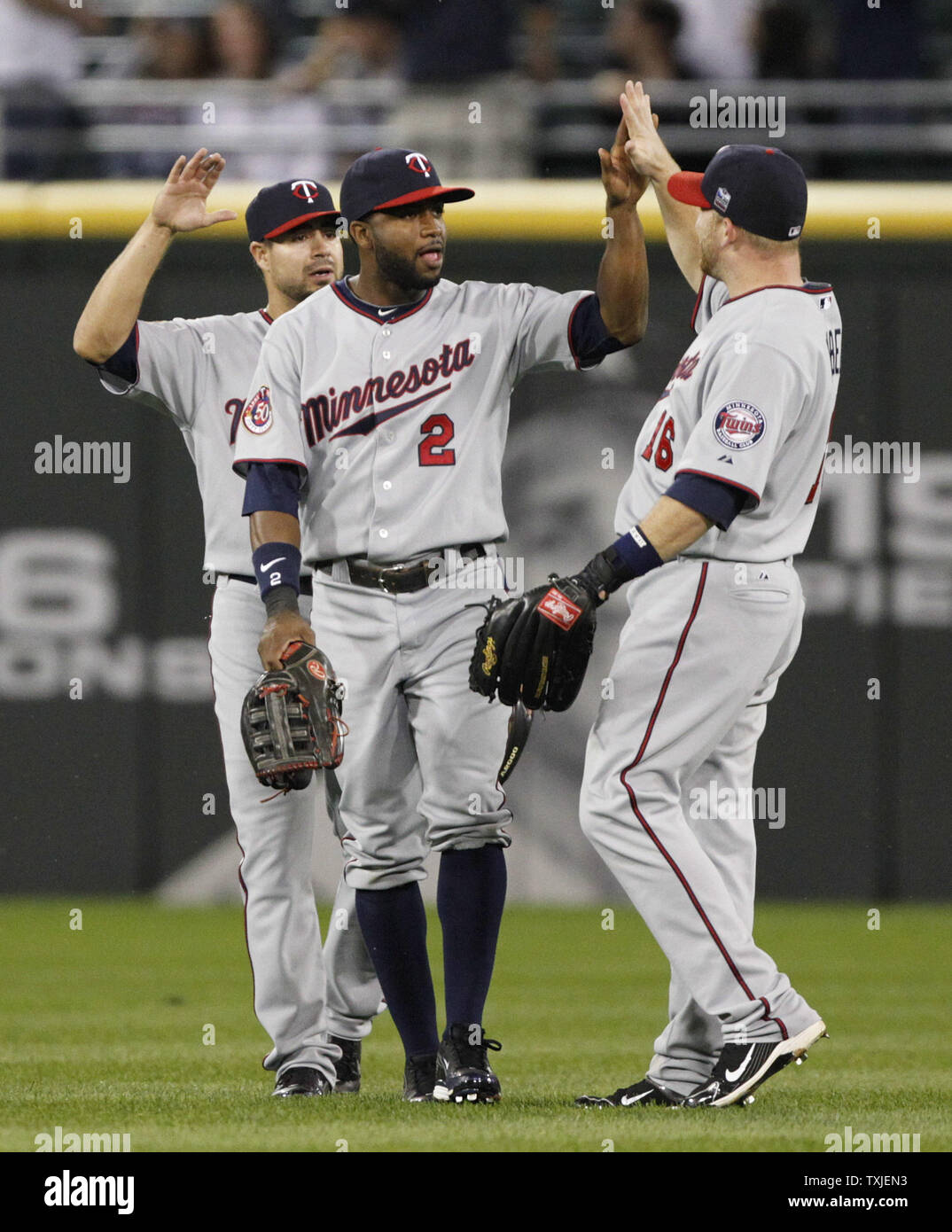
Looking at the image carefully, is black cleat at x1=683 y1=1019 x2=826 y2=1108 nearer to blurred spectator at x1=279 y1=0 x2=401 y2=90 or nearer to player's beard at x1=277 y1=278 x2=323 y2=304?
player's beard at x1=277 y1=278 x2=323 y2=304

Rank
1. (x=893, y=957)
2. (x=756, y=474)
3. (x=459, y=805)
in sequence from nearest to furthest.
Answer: (x=756, y=474) < (x=459, y=805) < (x=893, y=957)

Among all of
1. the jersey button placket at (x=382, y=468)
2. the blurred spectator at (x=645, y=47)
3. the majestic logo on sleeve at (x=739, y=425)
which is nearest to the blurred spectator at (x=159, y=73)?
the blurred spectator at (x=645, y=47)

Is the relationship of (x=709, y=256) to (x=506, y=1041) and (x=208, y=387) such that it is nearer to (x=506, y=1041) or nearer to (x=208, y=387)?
(x=208, y=387)

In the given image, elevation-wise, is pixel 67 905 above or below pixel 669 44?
below

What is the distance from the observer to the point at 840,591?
981 centimetres

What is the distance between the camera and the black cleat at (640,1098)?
4.57m

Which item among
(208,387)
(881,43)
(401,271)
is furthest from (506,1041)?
(881,43)

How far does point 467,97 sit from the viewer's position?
10180 mm

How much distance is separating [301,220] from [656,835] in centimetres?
187

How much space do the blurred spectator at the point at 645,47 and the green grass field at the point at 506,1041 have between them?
13.9ft

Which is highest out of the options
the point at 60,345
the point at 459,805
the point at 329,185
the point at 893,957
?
the point at 329,185

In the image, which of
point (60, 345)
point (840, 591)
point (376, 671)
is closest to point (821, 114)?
point (840, 591)
